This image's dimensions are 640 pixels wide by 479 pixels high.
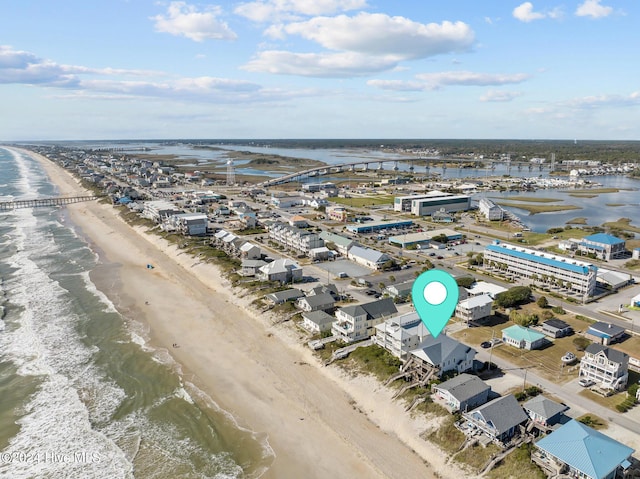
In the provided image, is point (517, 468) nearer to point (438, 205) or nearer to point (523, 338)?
point (523, 338)

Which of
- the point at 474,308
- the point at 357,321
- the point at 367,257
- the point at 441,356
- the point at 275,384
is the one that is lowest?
the point at 275,384

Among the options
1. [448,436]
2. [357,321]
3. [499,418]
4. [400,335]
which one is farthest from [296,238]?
[499,418]

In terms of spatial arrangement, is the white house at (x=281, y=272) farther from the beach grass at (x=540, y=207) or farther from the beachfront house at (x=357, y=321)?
the beach grass at (x=540, y=207)

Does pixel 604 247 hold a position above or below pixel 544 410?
above

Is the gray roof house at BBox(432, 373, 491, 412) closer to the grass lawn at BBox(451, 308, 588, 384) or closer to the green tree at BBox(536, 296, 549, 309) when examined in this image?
the grass lawn at BBox(451, 308, 588, 384)

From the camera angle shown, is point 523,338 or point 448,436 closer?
point 448,436

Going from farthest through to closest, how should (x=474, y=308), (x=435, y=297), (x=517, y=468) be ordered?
(x=474, y=308)
(x=435, y=297)
(x=517, y=468)
